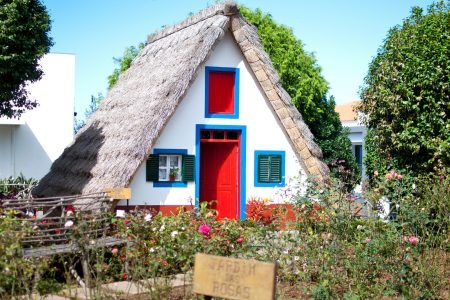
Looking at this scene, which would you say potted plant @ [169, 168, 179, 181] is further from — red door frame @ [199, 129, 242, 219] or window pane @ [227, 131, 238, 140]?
window pane @ [227, 131, 238, 140]

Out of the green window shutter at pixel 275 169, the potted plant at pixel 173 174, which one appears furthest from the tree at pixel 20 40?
the green window shutter at pixel 275 169

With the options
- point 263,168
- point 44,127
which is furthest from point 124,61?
point 263,168

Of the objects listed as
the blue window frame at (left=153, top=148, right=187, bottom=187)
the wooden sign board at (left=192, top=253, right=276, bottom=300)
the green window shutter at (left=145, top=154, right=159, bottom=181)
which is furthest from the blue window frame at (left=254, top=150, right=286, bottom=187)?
the wooden sign board at (left=192, top=253, right=276, bottom=300)

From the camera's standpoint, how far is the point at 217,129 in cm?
1365

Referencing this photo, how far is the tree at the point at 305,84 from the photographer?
991 inches

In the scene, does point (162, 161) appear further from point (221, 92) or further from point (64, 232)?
point (64, 232)

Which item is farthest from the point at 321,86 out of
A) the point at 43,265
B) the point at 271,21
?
the point at 43,265

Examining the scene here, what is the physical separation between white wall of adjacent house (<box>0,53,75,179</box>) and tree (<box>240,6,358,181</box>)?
761 centimetres

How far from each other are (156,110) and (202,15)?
3.36 metres

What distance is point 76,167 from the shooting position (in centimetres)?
1446

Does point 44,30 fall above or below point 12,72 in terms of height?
above

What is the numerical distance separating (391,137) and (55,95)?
1588cm

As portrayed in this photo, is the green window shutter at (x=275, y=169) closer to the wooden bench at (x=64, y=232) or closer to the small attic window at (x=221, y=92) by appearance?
the small attic window at (x=221, y=92)

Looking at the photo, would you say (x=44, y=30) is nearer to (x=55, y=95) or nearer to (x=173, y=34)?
(x=173, y=34)
